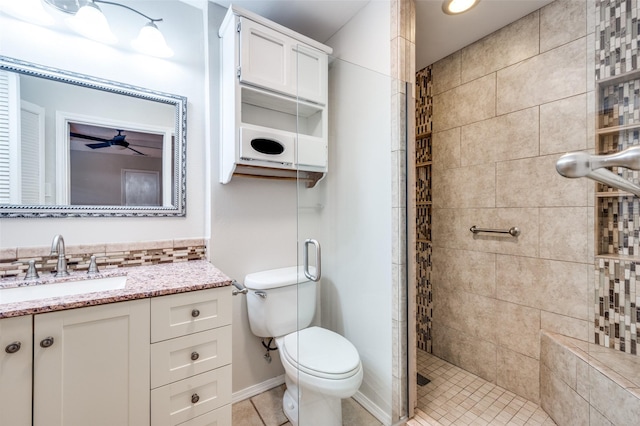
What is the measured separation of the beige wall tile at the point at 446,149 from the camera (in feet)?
6.62

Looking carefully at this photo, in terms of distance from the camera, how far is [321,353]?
138 centimetres

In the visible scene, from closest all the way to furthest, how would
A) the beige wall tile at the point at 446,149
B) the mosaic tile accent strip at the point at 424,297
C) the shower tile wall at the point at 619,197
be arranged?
the shower tile wall at the point at 619,197 → the beige wall tile at the point at 446,149 → the mosaic tile accent strip at the point at 424,297

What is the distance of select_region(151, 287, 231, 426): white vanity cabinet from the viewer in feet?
3.57

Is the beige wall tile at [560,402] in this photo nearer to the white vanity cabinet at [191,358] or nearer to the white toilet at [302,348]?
the white toilet at [302,348]

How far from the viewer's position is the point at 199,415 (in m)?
1.17

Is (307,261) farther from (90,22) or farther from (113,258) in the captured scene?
(90,22)

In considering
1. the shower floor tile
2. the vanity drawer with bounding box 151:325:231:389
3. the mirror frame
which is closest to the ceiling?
the mirror frame

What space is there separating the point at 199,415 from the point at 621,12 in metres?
2.04

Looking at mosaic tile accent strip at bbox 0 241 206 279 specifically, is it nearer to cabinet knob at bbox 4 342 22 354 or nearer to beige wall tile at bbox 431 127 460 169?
cabinet knob at bbox 4 342 22 354

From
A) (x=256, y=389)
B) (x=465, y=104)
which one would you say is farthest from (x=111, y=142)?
(x=465, y=104)

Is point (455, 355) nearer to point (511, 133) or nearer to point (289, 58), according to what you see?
point (511, 133)

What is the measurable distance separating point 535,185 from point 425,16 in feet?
4.02

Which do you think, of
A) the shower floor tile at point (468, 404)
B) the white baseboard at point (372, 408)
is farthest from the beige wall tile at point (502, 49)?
the white baseboard at point (372, 408)

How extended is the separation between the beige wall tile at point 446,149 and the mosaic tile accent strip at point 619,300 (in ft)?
4.45
